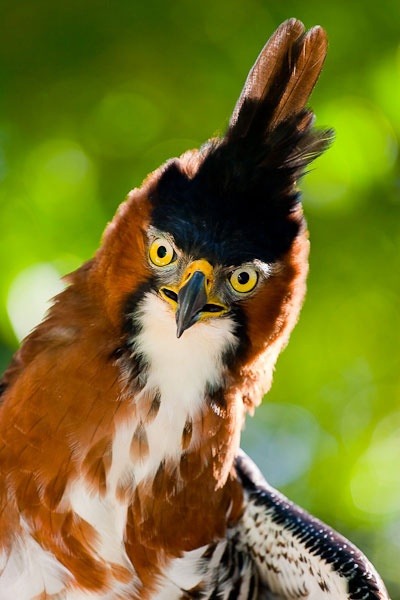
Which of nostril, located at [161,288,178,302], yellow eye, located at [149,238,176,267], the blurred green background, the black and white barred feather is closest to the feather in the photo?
yellow eye, located at [149,238,176,267]

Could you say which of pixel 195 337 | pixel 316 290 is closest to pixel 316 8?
pixel 316 290

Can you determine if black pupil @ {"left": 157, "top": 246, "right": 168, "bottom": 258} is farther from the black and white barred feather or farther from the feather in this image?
the black and white barred feather

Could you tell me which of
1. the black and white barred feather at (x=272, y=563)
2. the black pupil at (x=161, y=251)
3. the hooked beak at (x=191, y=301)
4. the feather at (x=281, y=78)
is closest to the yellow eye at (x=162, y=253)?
the black pupil at (x=161, y=251)

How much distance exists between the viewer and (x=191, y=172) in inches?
132

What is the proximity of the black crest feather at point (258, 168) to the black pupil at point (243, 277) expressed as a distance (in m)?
0.04

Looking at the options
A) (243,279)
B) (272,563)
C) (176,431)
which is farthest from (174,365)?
(272,563)

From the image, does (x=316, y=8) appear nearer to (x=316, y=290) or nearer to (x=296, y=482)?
(x=316, y=290)

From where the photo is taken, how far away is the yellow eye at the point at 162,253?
327cm

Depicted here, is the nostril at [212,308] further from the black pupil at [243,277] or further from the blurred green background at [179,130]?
the blurred green background at [179,130]

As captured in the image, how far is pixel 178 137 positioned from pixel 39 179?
0.65m

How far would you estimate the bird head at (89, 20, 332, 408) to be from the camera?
3258mm

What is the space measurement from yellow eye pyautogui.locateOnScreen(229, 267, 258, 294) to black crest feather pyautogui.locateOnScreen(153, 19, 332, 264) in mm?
36

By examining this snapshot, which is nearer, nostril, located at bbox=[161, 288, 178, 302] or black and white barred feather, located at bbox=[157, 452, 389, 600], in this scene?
nostril, located at bbox=[161, 288, 178, 302]

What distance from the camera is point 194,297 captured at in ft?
10.4
